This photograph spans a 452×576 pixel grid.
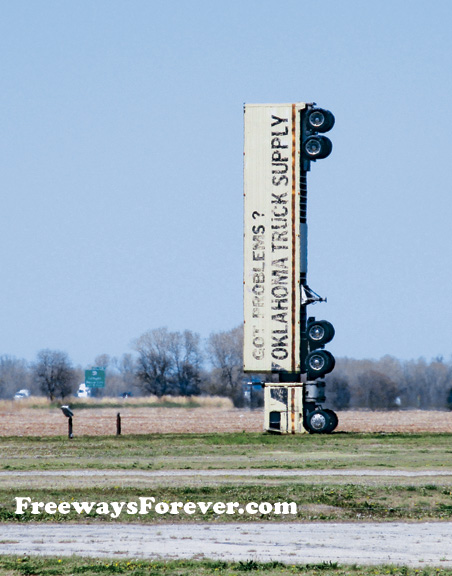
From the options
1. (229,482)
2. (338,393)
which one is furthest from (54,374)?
(229,482)

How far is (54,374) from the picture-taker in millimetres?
121625

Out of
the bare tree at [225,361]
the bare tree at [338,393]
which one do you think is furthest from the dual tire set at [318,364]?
the bare tree at [225,361]

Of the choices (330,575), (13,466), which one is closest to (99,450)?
(13,466)

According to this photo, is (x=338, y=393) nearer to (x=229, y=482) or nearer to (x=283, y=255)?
(x=283, y=255)

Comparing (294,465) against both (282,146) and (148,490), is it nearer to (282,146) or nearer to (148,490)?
(148,490)

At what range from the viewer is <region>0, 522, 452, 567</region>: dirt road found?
14.5m

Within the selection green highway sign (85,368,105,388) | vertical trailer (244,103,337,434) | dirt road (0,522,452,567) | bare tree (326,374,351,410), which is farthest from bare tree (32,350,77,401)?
dirt road (0,522,452,567)

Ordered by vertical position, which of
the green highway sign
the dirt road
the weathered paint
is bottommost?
the dirt road

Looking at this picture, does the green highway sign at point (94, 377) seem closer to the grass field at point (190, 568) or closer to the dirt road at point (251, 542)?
the dirt road at point (251, 542)

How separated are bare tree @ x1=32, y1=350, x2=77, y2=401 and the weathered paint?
82.5 meters

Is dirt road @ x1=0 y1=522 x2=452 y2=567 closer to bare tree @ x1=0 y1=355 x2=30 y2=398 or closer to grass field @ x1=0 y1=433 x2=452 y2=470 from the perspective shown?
grass field @ x1=0 y1=433 x2=452 y2=470

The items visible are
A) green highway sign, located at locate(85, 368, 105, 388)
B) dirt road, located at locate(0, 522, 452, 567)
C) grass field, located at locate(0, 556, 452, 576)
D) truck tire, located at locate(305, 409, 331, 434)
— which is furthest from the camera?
green highway sign, located at locate(85, 368, 105, 388)

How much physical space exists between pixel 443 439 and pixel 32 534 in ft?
71.5

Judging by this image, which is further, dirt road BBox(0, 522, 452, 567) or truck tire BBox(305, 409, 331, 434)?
truck tire BBox(305, 409, 331, 434)
